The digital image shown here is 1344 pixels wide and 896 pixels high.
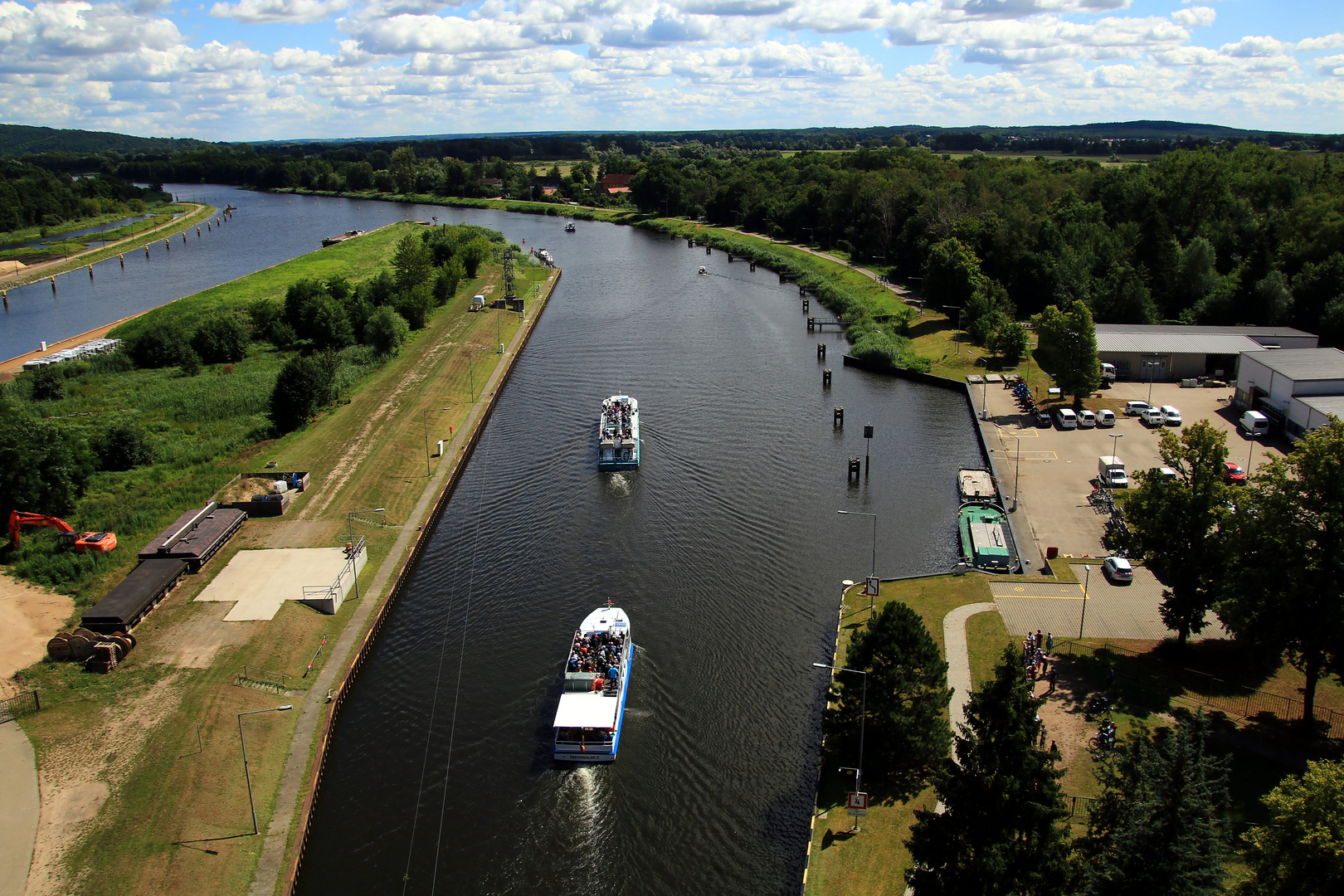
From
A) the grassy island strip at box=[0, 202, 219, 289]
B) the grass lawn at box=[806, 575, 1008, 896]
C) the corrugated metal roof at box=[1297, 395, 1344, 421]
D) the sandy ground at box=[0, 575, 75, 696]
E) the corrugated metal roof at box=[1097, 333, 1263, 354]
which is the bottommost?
the grass lawn at box=[806, 575, 1008, 896]

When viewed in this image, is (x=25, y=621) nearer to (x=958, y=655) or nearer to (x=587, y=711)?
(x=587, y=711)

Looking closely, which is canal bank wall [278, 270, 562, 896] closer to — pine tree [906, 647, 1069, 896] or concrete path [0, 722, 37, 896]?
concrete path [0, 722, 37, 896]

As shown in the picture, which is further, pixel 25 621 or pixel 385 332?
pixel 385 332

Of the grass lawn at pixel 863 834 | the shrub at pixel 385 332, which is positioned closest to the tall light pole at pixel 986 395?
the grass lawn at pixel 863 834

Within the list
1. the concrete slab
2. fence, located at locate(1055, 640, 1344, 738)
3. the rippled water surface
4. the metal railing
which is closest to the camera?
the rippled water surface

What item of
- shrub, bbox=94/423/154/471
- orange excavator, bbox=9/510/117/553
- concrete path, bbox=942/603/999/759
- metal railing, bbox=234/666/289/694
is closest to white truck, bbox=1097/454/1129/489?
concrete path, bbox=942/603/999/759

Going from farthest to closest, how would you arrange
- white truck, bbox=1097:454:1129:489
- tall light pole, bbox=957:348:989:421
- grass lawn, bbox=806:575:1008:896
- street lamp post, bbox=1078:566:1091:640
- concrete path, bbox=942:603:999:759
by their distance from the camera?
tall light pole, bbox=957:348:989:421, white truck, bbox=1097:454:1129:489, street lamp post, bbox=1078:566:1091:640, concrete path, bbox=942:603:999:759, grass lawn, bbox=806:575:1008:896

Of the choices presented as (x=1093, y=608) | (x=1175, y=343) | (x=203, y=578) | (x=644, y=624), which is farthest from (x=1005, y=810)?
(x=1175, y=343)
